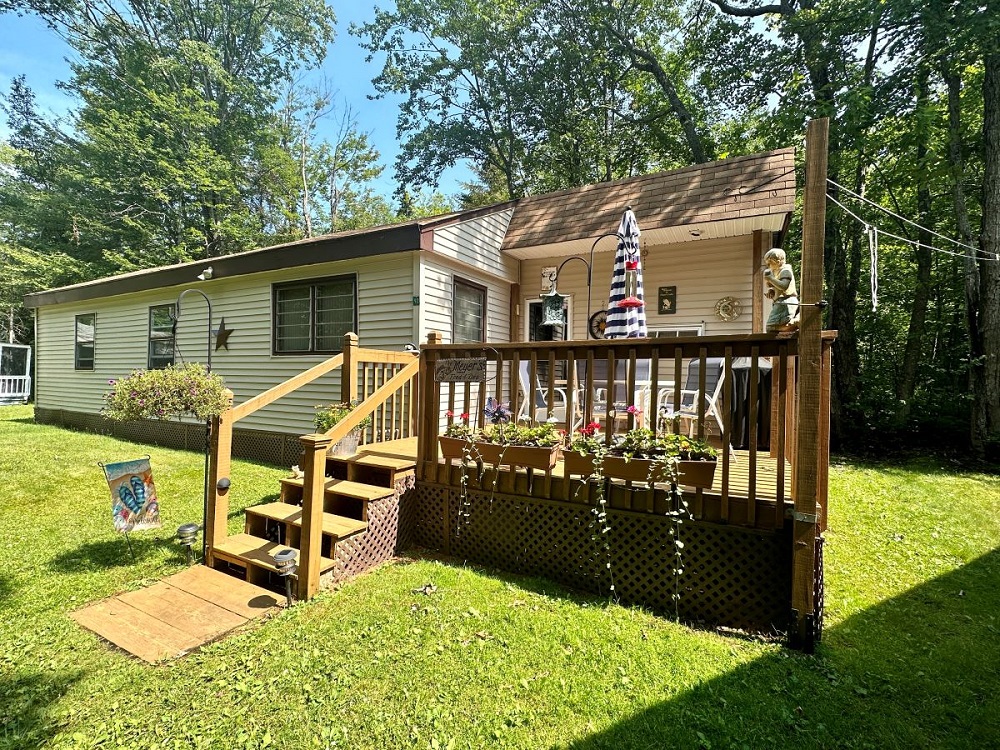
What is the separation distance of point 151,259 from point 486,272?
16312 mm

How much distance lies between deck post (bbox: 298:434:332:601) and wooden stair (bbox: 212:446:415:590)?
0.28 ft

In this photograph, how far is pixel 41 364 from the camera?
10.8 m

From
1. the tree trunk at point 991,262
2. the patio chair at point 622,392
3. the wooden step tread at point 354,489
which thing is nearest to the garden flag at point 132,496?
the wooden step tread at point 354,489

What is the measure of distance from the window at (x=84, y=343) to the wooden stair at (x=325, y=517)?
9.21 m

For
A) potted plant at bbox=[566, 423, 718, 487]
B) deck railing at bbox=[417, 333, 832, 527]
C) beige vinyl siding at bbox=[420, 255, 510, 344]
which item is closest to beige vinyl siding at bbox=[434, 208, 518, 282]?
beige vinyl siding at bbox=[420, 255, 510, 344]

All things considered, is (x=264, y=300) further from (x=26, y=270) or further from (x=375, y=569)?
(x=26, y=270)

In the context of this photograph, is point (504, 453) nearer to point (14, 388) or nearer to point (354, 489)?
point (354, 489)

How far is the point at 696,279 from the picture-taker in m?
6.57

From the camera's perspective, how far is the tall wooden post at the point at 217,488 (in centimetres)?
332

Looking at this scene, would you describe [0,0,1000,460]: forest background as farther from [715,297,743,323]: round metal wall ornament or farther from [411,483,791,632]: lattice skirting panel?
[411,483,791,632]: lattice skirting panel

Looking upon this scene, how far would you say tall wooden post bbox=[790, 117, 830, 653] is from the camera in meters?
2.38

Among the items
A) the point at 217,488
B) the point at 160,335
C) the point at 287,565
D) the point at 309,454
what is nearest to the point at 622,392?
the point at 309,454

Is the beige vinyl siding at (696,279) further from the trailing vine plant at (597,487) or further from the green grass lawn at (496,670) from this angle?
the trailing vine plant at (597,487)

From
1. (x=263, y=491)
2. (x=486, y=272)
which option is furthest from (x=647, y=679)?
(x=486, y=272)
